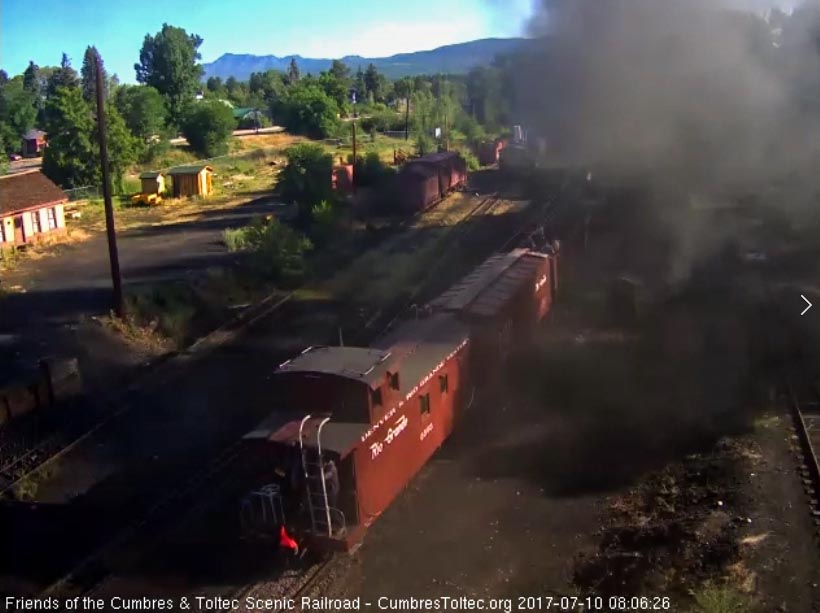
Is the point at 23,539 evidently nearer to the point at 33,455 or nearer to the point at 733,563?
the point at 33,455

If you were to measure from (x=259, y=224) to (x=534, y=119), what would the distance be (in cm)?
1149

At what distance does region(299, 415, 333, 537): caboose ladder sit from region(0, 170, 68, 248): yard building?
21.8 m

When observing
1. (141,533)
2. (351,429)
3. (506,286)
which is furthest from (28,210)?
(351,429)

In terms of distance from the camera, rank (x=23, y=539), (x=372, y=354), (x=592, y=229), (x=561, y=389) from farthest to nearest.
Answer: (x=592, y=229) < (x=561, y=389) < (x=23, y=539) < (x=372, y=354)

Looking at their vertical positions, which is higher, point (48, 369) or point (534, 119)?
point (534, 119)

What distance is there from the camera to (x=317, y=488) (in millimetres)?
8414

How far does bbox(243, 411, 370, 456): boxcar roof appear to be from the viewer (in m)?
8.34

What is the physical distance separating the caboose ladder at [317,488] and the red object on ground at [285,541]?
A: 0.81ft

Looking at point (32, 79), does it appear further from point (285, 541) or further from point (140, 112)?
point (285, 541)

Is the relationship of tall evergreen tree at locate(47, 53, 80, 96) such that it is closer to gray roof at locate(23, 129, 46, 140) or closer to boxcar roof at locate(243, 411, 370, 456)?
gray roof at locate(23, 129, 46, 140)

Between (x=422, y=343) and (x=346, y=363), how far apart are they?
87.0 inches

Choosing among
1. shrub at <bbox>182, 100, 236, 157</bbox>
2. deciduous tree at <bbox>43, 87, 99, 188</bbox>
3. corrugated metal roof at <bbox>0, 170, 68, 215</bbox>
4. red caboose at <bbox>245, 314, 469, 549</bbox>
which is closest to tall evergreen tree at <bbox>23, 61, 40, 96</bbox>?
shrub at <bbox>182, 100, 236, 157</bbox>

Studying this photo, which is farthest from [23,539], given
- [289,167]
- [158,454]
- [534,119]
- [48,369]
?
[534,119]

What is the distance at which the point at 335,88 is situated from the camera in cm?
7362
